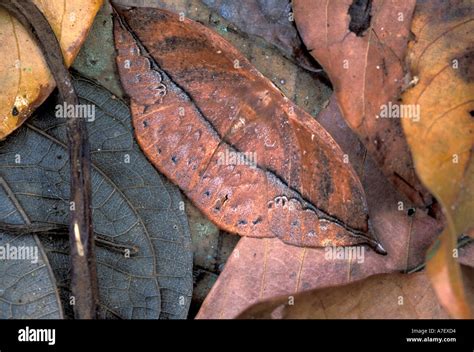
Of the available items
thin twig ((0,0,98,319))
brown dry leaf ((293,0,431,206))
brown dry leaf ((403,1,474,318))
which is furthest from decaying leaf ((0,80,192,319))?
brown dry leaf ((403,1,474,318))

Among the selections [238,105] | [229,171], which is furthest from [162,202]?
[238,105]

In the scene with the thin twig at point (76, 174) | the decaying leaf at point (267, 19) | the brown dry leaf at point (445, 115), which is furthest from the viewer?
the decaying leaf at point (267, 19)

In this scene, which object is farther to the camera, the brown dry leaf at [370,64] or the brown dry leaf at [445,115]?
the brown dry leaf at [370,64]

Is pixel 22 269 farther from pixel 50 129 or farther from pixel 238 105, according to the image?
pixel 238 105

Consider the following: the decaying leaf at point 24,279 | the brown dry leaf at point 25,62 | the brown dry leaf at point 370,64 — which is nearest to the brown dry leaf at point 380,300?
the brown dry leaf at point 370,64

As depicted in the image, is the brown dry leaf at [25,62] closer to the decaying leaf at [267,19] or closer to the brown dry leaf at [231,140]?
the brown dry leaf at [231,140]

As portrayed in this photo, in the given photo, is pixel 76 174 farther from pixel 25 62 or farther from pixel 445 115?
pixel 445 115
